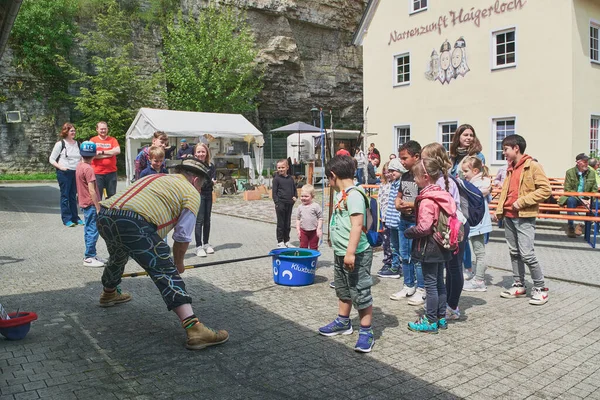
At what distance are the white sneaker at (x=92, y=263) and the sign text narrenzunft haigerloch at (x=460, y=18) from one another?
1638cm

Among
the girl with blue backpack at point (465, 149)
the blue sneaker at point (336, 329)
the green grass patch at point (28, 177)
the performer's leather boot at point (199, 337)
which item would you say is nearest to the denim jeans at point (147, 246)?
the performer's leather boot at point (199, 337)

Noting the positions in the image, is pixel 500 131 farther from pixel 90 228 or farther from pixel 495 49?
pixel 90 228

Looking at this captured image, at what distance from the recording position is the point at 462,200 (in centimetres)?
565

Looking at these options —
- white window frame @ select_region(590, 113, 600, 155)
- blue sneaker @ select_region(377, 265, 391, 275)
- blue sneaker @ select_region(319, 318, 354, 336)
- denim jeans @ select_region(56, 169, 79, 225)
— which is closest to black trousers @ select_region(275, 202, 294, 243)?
blue sneaker @ select_region(377, 265, 391, 275)

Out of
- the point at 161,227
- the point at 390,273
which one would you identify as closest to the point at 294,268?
the point at 390,273

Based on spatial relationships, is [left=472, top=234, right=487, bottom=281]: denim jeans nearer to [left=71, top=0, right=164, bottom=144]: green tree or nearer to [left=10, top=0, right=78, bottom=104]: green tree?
[left=71, top=0, right=164, bottom=144]: green tree

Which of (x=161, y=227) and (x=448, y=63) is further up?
(x=448, y=63)

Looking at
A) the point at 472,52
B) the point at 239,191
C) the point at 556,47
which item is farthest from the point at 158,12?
the point at 556,47

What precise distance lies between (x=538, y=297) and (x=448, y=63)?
1608 cm

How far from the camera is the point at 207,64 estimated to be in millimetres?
32969

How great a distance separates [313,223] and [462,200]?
2.44 metres

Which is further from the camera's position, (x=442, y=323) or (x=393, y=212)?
(x=393, y=212)

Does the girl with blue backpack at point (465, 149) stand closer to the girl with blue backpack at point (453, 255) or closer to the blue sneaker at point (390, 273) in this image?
the blue sneaker at point (390, 273)

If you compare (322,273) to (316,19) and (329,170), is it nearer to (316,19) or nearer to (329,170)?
(329,170)
